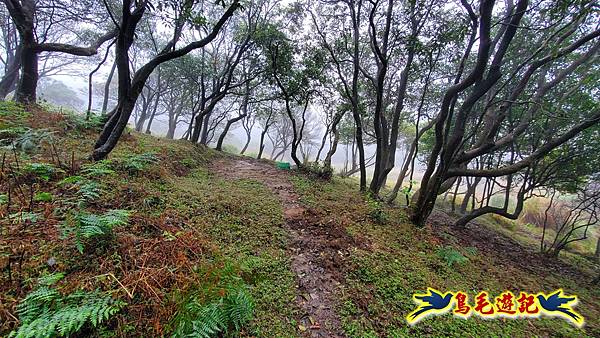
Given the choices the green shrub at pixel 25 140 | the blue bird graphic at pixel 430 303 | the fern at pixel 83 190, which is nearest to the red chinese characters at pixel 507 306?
the blue bird graphic at pixel 430 303

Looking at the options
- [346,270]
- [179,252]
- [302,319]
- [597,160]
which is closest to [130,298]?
[179,252]

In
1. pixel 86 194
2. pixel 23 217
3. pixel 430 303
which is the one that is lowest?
pixel 430 303

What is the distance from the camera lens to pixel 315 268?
3088 mm

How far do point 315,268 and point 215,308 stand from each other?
1600 mm

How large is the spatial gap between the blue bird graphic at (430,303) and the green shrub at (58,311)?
2.86m

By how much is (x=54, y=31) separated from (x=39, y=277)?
66.4 feet

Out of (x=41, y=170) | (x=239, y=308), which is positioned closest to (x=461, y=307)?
(x=239, y=308)

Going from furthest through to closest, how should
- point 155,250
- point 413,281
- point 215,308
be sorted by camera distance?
point 413,281 → point 155,250 → point 215,308

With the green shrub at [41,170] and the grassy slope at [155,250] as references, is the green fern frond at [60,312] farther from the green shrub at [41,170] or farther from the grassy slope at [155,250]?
the green shrub at [41,170]

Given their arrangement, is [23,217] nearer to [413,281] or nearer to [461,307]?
[413,281]

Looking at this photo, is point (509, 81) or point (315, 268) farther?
point (509, 81)

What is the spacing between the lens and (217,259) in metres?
2.54

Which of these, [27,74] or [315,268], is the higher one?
[27,74]

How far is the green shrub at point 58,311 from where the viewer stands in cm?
135
